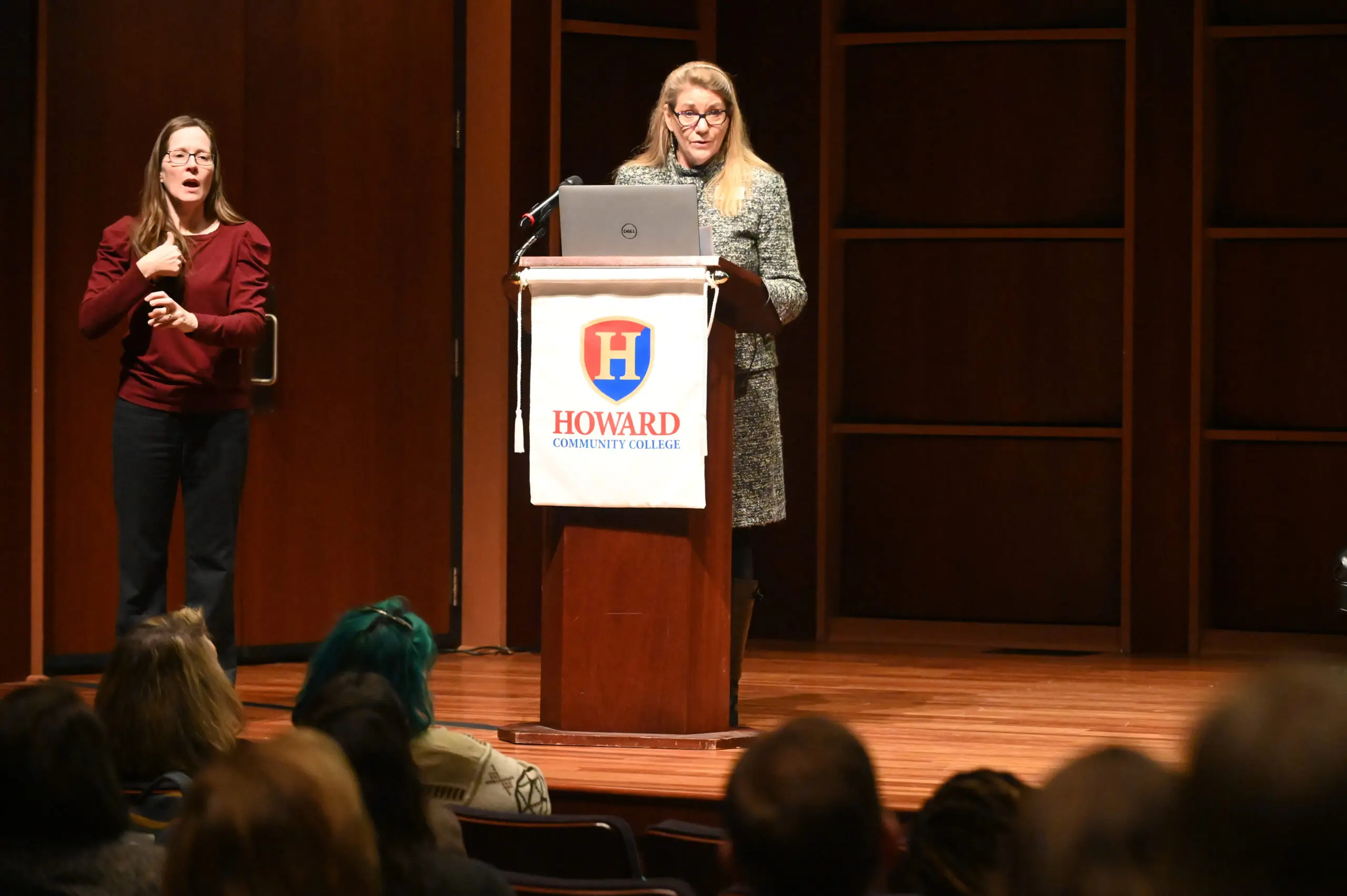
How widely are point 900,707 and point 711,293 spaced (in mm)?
1434

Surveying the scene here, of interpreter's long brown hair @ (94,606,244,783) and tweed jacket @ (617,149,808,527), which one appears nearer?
interpreter's long brown hair @ (94,606,244,783)

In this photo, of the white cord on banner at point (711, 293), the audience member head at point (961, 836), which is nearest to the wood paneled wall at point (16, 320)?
the white cord on banner at point (711, 293)

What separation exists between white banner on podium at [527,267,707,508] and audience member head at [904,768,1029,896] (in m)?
1.51

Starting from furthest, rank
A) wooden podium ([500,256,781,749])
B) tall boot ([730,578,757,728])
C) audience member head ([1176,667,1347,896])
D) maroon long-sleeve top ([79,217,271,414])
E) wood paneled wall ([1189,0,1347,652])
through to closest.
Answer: wood paneled wall ([1189,0,1347,652]) → maroon long-sleeve top ([79,217,271,414]) → tall boot ([730,578,757,728]) → wooden podium ([500,256,781,749]) → audience member head ([1176,667,1347,896])

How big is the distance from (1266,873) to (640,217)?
2341 millimetres

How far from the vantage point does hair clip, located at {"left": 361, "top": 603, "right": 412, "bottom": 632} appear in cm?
207

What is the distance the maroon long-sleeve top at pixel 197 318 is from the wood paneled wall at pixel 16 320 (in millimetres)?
890

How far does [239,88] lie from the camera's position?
4.84m

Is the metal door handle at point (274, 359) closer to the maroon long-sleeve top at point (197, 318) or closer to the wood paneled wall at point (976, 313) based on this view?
the maroon long-sleeve top at point (197, 318)

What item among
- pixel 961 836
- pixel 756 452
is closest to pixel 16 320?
pixel 756 452

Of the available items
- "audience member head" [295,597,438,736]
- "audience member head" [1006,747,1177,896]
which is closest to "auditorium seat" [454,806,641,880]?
"audience member head" [295,597,438,736]

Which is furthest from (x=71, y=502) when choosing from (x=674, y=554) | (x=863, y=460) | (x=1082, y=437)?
(x=1082, y=437)

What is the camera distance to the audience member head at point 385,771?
1423 mm

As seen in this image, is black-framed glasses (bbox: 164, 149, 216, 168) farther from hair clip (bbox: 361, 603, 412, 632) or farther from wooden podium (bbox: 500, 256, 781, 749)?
hair clip (bbox: 361, 603, 412, 632)
